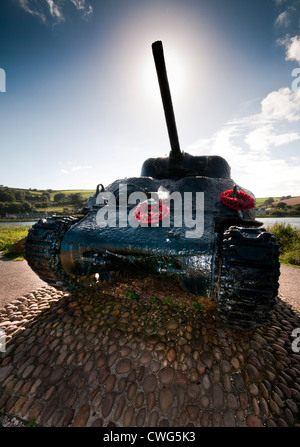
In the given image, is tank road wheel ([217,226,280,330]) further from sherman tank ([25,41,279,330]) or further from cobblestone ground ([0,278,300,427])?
cobblestone ground ([0,278,300,427])

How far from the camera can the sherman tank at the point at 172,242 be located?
1.89 metres

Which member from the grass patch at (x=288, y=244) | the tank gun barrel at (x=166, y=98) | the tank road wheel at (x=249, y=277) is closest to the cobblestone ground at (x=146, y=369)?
the tank road wheel at (x=249, y=277)

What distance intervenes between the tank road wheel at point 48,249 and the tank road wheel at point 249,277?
7.56 feet

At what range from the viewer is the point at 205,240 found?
2.30m

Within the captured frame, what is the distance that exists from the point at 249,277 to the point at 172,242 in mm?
886

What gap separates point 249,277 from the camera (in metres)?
1.83

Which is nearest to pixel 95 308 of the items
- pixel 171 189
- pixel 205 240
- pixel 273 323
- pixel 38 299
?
pixel 38 299

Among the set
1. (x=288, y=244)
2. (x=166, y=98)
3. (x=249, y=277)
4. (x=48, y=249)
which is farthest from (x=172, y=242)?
(x=288, y=244)

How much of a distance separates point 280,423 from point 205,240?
5.97 feet

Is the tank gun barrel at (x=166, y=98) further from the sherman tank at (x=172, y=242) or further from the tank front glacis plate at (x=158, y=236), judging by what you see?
the tank front glacis plate at (x=158, y=236)

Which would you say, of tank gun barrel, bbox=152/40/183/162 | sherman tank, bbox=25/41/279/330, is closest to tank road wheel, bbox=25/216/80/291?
sherman tank, bbox=25/41/279/330

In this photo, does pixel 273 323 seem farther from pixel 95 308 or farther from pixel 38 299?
pixel 38 299

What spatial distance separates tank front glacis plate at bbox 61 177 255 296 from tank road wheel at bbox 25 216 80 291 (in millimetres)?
133

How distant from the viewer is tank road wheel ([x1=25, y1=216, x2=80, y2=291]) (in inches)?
115
